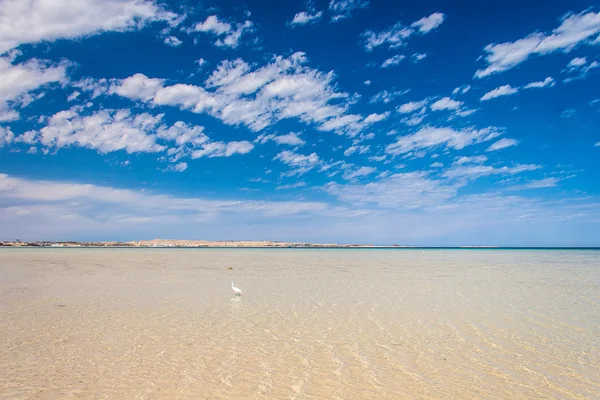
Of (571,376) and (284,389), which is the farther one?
(571,376)

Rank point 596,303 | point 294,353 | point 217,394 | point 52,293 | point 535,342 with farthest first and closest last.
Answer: point 52,293 < point 596,303 < point 535,342 < point 294,353 < point 217,394

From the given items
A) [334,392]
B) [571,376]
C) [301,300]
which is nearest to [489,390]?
[571,376]

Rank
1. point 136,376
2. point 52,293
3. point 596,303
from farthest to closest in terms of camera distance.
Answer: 1. point 52,293
2. point 596,303
3. point 136,376

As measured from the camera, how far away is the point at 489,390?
6.60 meters

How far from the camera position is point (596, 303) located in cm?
1530

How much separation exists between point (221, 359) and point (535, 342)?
25.7 ft

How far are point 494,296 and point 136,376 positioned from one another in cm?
1549

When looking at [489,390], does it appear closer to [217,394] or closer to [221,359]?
[217,394]

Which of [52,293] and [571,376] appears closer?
[571,376]

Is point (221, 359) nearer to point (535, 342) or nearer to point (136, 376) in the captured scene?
point (136, 376)

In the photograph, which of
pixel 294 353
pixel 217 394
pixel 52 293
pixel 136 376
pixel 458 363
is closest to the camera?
pixel 217 394

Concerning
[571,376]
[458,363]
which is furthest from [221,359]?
[571,376]

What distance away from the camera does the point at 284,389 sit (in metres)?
6.50

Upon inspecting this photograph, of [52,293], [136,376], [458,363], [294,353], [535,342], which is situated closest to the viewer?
[136,376]
